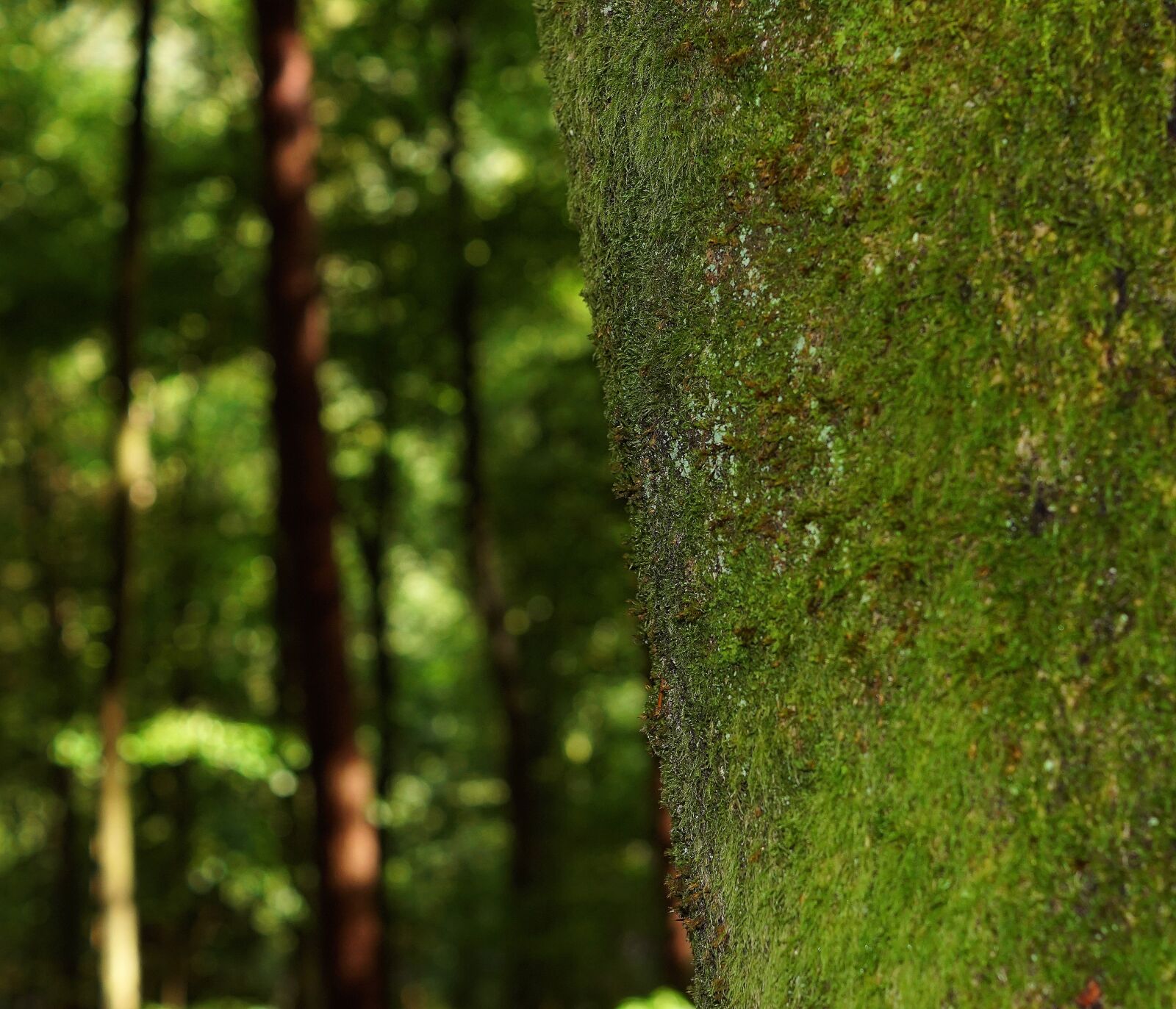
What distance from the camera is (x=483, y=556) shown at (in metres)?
13.7

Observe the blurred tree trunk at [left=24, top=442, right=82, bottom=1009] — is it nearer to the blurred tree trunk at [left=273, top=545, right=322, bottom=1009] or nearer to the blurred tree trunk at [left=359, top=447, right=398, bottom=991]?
the blurred tree trunk at [left=273, top=545, right=322, bottom=1009]

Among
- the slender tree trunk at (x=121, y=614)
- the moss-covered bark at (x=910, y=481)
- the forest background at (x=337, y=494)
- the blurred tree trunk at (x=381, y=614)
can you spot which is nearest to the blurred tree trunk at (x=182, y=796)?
the forest background at (x=337, y=494)

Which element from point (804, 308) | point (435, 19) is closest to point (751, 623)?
point (804, 308)

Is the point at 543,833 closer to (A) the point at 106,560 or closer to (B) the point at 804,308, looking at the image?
(A) the point at 106,560

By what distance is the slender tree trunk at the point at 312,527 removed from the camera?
6.99 m

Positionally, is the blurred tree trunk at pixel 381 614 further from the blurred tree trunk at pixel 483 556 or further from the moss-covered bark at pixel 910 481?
the moss-covered bark at pixel 910 481

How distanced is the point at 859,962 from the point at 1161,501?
417 millimetres

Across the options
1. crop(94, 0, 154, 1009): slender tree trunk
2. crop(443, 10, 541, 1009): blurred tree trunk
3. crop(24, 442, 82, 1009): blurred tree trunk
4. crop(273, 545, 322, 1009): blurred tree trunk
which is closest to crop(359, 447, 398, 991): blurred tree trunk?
crop(273, 545, 322, 1009): blurred tree trunk

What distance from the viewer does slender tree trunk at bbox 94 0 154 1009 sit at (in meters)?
8.10

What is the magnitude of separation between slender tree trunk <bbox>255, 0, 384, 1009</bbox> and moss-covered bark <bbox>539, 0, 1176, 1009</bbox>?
20.6 ft

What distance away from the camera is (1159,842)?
72 cm

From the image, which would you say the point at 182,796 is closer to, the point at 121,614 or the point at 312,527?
the point at 121,614

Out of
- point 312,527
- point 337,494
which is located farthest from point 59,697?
point 312,527

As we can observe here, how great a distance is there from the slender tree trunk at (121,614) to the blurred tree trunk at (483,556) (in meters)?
5.10
